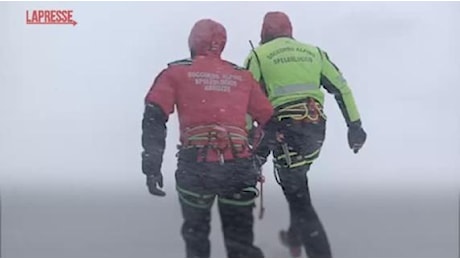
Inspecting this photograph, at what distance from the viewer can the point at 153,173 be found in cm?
420

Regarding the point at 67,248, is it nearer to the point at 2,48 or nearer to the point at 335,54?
the point at 2,48

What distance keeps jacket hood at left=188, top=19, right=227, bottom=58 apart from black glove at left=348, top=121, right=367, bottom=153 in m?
0.60

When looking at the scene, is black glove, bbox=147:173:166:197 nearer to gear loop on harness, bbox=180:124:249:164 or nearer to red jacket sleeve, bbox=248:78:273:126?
gear loop on harness, bbox=180:124:249:164

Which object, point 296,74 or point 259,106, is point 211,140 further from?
point 296,74

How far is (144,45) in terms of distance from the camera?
13.8 ft

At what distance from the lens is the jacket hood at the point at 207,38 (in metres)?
4.21

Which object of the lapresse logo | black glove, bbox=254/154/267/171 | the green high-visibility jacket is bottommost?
black glove, bbox=254/154/267/171

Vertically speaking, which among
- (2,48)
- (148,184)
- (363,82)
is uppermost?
(2,48)

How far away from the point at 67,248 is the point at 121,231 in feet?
0.74

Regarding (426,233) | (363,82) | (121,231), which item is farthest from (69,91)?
(426,233)

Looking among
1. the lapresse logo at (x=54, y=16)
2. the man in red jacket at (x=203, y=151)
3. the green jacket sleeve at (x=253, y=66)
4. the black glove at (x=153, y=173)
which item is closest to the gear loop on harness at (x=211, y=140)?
the man in red jacket at (x=203, y=151)

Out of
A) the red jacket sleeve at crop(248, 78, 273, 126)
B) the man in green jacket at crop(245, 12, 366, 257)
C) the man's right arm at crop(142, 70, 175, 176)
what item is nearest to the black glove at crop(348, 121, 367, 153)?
the man in green jacket at crop(245, 12, 366, 257)

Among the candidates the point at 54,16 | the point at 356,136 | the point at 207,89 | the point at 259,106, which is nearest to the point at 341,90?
the point at 356,136

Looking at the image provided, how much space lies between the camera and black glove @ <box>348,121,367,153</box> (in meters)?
4.24
